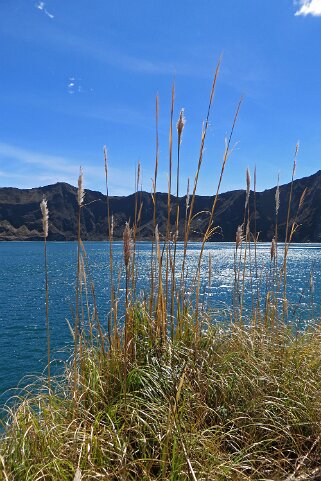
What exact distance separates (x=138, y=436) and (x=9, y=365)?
1558 centimetres

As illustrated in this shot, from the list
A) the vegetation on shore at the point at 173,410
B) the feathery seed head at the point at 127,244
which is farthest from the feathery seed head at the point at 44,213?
the feathery seed head at the point at 127,244

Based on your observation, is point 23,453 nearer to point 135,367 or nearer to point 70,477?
point 70,477

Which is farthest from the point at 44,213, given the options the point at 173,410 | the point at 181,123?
the point at 173,410

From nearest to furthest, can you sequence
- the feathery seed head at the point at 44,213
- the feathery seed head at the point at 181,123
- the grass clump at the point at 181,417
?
the grass clump at the point at 181,417
the feathery seed head at the point at 44,213
the feathery seed head at the point at 181,123

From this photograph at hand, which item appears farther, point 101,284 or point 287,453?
point 101,284

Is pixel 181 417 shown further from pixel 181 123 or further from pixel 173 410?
pixel 181 123

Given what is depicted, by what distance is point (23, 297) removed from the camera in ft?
127

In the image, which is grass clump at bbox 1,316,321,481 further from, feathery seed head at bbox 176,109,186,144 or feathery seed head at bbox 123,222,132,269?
feathery seed head at bbox 176,109,186,144

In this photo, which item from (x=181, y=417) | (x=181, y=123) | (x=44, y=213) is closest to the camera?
(x=181, y=417)

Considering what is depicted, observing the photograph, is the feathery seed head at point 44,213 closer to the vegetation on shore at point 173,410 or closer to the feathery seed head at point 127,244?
the vegetation on shore at point 173,410

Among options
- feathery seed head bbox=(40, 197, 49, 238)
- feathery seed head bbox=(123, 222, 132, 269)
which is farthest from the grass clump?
feathery seed head bbox=(40, 197, 49, 238)

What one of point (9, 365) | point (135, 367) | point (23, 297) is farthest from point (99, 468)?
point (23, 297)

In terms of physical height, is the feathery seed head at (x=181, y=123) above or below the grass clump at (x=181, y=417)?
above

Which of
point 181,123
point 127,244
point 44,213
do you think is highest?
point 181,123
